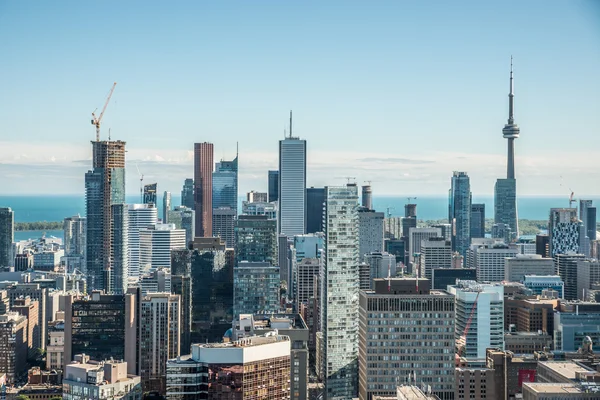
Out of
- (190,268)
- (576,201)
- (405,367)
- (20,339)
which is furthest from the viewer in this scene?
(576,201)

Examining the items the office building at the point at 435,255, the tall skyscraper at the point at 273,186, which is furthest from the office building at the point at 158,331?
the tall skyscraper at the point at 273,186

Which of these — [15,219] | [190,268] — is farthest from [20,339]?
[15,219]

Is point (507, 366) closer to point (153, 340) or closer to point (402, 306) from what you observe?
point (402, 306)

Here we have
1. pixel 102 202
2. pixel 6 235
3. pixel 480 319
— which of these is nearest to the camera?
pixel 480 319

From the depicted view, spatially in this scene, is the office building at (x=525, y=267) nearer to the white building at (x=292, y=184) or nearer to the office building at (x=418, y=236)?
the office building at (x=418, y=236)

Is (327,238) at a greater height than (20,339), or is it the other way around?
(327,238)

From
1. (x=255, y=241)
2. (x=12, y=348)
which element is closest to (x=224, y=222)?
(x=255, y=241)

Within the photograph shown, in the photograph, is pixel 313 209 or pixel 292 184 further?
pixel 292 184

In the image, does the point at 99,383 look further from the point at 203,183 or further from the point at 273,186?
the point at 203,183
